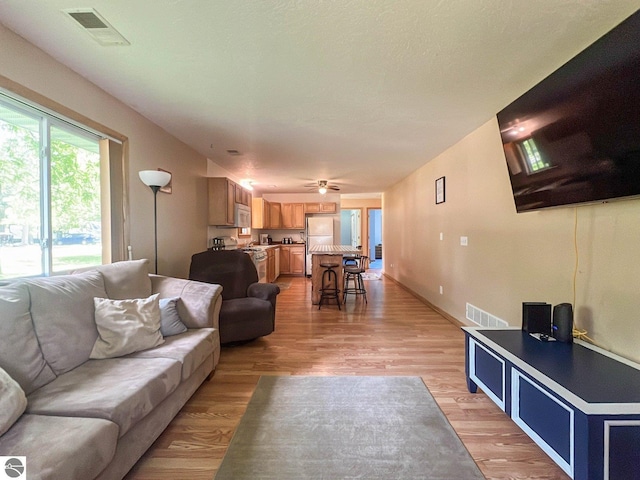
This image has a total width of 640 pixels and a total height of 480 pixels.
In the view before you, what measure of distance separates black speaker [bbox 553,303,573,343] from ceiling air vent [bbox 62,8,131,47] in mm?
3315

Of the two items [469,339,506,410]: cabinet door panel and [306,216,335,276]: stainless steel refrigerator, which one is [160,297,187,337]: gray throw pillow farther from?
[306,216,335,276]: stainless steel refrigerator

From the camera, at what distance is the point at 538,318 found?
6.87 feet

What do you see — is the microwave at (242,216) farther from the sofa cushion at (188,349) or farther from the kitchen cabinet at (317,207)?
the sofa cushion at (188,349)

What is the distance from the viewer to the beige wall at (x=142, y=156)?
5.96ft

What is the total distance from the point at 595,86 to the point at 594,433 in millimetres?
1761

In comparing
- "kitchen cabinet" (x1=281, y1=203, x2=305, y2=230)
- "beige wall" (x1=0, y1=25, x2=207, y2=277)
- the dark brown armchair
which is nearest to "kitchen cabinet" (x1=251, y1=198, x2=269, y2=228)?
"kitchen cabinet" (x1=281, y1=203, x2=305, y2=230)

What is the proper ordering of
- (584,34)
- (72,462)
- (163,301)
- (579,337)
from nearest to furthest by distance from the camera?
(72,462), (584,34), (579,337), (163,301)

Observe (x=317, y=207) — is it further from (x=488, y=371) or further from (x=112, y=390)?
(x=112, y=390)

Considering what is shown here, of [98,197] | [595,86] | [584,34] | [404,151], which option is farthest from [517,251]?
[98,197]

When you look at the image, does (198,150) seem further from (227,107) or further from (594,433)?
(594,433)

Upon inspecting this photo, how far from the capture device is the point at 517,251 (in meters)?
2.63

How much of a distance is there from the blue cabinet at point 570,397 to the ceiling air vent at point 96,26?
308 cm

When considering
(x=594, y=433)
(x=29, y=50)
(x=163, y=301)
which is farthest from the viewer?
(x=163, y=301)

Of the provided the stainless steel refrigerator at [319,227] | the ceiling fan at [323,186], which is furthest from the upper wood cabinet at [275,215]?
the ceiling fan at [323,186]
